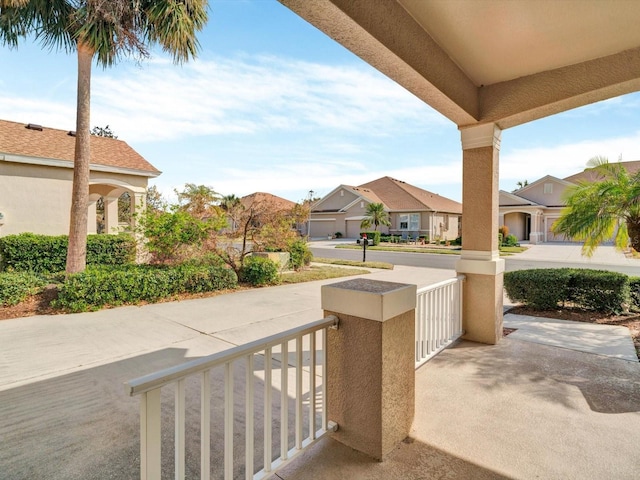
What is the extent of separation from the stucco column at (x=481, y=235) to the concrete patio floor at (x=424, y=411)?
0.36 m

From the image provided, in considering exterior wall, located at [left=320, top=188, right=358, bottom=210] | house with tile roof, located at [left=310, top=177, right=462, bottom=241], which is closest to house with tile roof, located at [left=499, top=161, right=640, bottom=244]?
house with tile roof, located at [left=310, top=177, right=462, bottom=241]

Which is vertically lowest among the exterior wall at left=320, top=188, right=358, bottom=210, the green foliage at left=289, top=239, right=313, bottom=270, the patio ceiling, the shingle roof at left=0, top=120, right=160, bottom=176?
the green foliage at left=289, top=239, right=313, bottom=270

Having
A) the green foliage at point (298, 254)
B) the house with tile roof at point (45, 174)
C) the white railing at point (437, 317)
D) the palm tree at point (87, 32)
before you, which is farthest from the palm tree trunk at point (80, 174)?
the white railing at point (437, 317)

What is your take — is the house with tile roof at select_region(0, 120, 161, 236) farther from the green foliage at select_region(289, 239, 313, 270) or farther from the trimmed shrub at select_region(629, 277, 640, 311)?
the trimmed shrub at select_region(629, 277, 640, 311)

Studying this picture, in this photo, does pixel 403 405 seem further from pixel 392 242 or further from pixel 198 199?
pixel 392 242

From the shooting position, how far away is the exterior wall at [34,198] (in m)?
9.55

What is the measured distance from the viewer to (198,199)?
8.91 metres

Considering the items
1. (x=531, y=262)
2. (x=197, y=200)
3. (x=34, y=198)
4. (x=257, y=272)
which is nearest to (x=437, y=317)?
(x=257, y=272)

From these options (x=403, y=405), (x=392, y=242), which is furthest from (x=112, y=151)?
(x=392, y=242)

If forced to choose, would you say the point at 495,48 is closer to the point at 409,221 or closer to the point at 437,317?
the point at 437,317

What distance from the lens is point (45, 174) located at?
10.1 metres

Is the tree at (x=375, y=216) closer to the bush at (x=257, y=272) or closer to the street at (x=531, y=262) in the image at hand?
the street at (x=531, y=262)

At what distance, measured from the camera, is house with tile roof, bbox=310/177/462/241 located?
1125 inches

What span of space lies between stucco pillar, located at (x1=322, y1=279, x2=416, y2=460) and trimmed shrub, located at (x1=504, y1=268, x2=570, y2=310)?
16.6 ft
